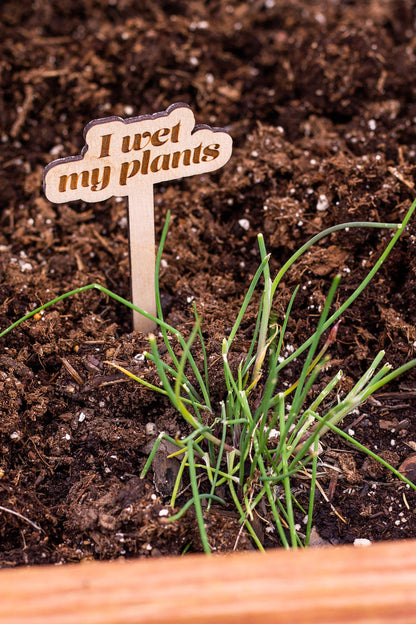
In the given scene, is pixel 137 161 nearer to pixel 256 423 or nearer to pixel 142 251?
pixel 142 251

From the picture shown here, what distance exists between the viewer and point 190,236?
58.9 inches

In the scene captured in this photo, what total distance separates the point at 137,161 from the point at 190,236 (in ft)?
1.34

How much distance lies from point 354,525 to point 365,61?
4.29ft

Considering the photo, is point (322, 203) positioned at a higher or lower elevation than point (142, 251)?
higher

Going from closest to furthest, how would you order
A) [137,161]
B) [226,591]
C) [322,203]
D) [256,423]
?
[226,591]
[256,423]
[137,161]
[322,203]

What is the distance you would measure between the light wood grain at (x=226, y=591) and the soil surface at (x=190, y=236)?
34 cm

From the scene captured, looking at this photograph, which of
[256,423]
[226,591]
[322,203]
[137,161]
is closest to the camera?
[226,591]

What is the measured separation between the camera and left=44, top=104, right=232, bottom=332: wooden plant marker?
1.06m

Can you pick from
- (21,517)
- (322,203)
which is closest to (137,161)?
(322,203)

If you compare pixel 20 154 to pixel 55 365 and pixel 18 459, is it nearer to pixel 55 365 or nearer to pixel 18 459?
pixel 55 365

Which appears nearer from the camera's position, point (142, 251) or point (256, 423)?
point (256, 423)

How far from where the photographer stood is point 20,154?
68.7 inches

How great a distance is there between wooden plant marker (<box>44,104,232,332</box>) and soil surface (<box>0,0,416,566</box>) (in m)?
0.27

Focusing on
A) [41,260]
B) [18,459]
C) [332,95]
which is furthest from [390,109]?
[18,459]
